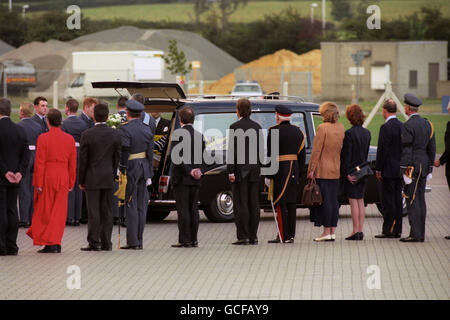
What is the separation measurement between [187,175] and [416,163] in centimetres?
291

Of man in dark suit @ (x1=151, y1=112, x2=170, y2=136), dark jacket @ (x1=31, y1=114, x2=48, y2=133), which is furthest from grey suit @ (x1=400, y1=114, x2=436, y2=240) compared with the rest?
dark jacket @ (x1=31, y1=114, x2=48, y2=133)

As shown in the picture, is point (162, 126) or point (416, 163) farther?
point (162, 126)

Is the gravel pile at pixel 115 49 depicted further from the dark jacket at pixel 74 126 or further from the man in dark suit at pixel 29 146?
the dark jacket at pixel 74 126

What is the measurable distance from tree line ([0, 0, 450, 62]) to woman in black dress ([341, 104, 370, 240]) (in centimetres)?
5385

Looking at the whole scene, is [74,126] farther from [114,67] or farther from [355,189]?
[114,67]

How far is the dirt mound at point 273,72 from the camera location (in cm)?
6983

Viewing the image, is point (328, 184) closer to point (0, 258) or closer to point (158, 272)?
point (158, 272)

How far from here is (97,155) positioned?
459 inches

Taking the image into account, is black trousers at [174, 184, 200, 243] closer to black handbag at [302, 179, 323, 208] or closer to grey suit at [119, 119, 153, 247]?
grey suit at [119, 119, 153, 247]

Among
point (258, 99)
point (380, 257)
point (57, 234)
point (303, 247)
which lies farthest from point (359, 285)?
point (258, 99)

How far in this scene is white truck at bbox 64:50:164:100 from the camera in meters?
53.4

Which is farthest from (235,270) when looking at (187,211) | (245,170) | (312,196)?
(312,196)

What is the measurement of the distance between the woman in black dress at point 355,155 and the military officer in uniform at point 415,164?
52 centimetres

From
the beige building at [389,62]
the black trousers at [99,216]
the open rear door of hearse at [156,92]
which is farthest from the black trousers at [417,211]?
the beige building at [389,62]
